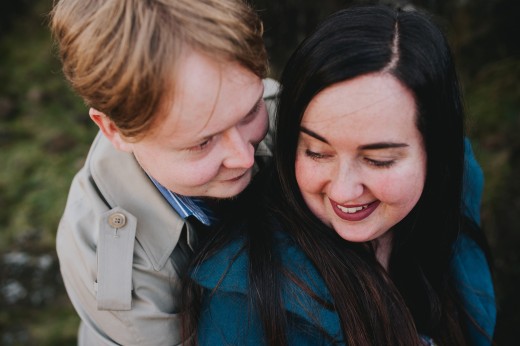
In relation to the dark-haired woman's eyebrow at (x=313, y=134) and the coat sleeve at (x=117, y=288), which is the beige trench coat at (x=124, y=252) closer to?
→ the coat sleeve at (x=117, y=288)

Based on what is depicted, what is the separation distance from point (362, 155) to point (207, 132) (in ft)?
1.44

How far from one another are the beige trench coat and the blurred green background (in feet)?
4.29

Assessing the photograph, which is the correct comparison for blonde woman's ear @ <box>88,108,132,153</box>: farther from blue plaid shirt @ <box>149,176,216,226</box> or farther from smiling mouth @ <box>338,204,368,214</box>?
smiling mouth @ <box>338,204,368,214</box>

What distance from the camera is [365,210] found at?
6.03 ft

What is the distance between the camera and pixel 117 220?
191 centimetres

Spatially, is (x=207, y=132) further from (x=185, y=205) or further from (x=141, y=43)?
(x=185, y=205)

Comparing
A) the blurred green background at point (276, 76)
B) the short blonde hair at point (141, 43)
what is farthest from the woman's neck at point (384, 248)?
the blurred green background at point (276, 76)

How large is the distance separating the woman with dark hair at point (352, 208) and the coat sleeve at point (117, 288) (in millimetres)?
101

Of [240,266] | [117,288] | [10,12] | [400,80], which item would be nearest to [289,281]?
[240,266]

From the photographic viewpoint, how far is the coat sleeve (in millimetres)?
1941

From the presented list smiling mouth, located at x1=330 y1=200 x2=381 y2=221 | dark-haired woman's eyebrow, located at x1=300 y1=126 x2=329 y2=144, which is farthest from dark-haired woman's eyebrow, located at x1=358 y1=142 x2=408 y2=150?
smiling mouth, located at x1=330 y1=200 x2=381 y2=221

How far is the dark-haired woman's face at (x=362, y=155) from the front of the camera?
159 cm

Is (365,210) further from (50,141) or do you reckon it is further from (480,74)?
(50,141)

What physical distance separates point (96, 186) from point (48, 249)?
1.78m
